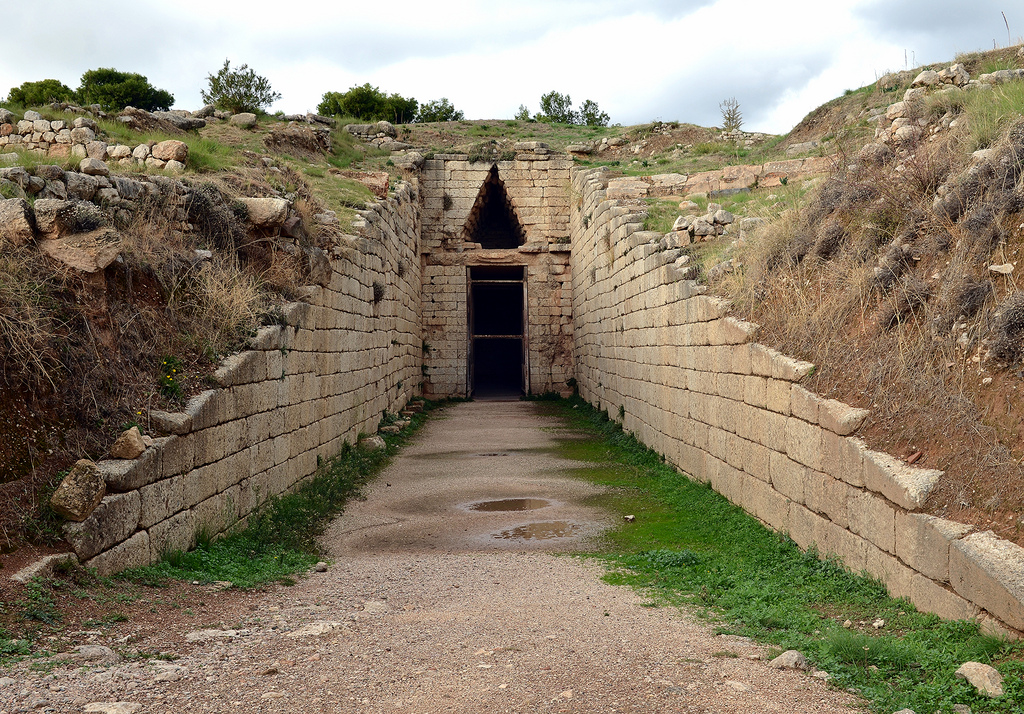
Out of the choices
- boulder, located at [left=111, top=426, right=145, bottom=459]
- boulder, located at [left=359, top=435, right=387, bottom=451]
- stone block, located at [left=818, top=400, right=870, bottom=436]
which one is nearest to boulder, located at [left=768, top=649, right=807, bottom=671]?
stone block, located at [left=818, top=400, right=870, bottom=436]

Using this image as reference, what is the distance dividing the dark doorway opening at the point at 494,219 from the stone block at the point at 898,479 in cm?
1526

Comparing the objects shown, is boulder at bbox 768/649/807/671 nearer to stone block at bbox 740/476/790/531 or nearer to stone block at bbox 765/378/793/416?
stone block at bbox 740/476/790/531

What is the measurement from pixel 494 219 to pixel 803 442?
56.2 ft

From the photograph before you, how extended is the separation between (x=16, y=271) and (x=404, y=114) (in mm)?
26186

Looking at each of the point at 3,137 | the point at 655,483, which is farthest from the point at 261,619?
the point at 3,137

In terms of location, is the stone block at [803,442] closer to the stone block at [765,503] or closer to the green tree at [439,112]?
the stone block at [765,503]

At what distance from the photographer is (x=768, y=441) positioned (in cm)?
661

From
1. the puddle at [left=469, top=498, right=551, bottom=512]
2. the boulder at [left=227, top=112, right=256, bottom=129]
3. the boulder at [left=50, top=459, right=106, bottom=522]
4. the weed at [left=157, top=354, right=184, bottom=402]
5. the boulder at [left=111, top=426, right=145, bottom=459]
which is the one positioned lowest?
the puddle at [left=469, top=498, right=551, bottom=512]

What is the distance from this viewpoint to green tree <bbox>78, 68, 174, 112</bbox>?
25.4 meters

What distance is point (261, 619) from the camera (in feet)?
14.7

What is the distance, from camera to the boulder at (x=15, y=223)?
5.28m

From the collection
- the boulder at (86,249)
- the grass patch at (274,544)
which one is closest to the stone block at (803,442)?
the grass patch at (274,544)

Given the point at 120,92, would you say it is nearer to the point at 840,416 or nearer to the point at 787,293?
the point at 787,293

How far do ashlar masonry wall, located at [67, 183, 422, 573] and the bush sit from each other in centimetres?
1550
